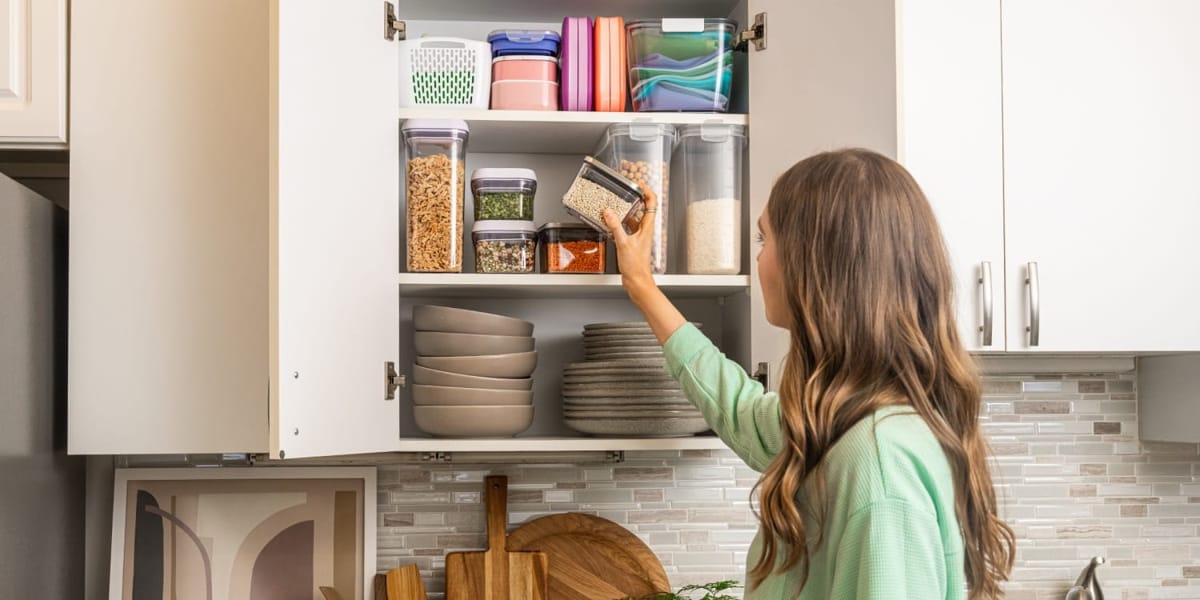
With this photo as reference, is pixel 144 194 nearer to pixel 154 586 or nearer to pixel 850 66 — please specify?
pixel 154 586

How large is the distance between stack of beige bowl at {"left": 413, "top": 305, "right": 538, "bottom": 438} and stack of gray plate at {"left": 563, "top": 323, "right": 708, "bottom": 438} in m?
0.12

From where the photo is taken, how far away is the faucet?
1.98 meters

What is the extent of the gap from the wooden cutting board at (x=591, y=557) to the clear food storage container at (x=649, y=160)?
54 centimetres

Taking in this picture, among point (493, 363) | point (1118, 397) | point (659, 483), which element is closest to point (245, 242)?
point (493, 363)

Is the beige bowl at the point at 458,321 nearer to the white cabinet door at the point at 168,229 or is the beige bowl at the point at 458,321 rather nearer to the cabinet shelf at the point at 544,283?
the cabinet shelf at the point at 544,283

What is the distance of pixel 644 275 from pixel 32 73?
3.23 ft

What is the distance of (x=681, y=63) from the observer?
5.60 ft

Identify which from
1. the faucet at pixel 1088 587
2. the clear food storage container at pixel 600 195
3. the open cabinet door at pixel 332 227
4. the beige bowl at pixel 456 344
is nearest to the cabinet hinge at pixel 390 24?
the open cabinet door at pixel 332 227

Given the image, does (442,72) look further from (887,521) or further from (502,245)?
(887,521)

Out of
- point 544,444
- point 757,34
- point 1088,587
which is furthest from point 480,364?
point 1088,587

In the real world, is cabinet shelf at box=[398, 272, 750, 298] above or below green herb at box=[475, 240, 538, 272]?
below

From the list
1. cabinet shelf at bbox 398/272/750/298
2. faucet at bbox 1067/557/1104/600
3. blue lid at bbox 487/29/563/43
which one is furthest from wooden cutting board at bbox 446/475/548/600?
faucet at bbox 1067/557/1104/600

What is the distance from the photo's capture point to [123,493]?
1.82 m

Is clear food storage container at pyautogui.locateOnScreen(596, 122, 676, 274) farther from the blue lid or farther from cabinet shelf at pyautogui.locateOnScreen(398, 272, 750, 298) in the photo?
the blue lid
